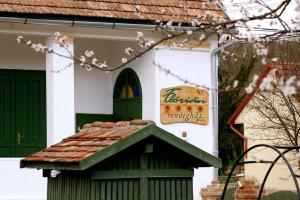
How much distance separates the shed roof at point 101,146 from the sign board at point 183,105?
795 centimetres

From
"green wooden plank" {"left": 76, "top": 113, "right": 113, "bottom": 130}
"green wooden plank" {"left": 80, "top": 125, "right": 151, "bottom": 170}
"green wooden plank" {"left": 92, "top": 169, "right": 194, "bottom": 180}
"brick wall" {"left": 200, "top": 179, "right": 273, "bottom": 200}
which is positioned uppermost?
"green wooden plank" {"left": 76, "top": 113, "right": 113, "bottom": 130}

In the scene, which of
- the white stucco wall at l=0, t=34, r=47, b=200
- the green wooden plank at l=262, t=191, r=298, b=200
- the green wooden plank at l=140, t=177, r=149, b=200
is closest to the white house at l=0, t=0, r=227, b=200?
the white stucco wall at l=0, t=34, r=47, b=200

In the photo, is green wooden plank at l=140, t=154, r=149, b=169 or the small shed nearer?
the small shed

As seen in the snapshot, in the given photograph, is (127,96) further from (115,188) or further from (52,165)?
(115,188)

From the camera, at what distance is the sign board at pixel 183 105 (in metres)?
18.1

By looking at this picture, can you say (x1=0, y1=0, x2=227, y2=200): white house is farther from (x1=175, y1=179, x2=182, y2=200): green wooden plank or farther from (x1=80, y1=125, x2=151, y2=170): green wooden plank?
(x1=80, y1=125, x2=151, y2=170): green wooden plank

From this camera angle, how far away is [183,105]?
1823 cm

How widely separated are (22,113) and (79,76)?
1.73 m

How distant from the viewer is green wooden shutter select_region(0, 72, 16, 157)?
723 inches

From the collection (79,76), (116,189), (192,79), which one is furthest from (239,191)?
(116,189)

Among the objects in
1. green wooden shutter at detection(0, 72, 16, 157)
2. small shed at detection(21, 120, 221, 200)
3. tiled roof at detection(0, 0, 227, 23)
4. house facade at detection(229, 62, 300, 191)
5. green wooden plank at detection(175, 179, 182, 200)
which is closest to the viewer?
small shed at detection(21, 120, 221, 200)

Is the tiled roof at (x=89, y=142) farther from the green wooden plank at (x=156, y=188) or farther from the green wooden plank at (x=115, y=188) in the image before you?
the green wooden plank at (x=156, y=188)

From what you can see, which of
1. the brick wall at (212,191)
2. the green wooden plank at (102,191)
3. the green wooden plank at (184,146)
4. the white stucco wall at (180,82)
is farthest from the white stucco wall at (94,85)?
the green wooden plank at (102,191)

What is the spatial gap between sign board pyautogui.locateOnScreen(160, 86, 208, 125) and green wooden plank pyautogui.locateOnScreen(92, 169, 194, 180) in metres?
8.74
